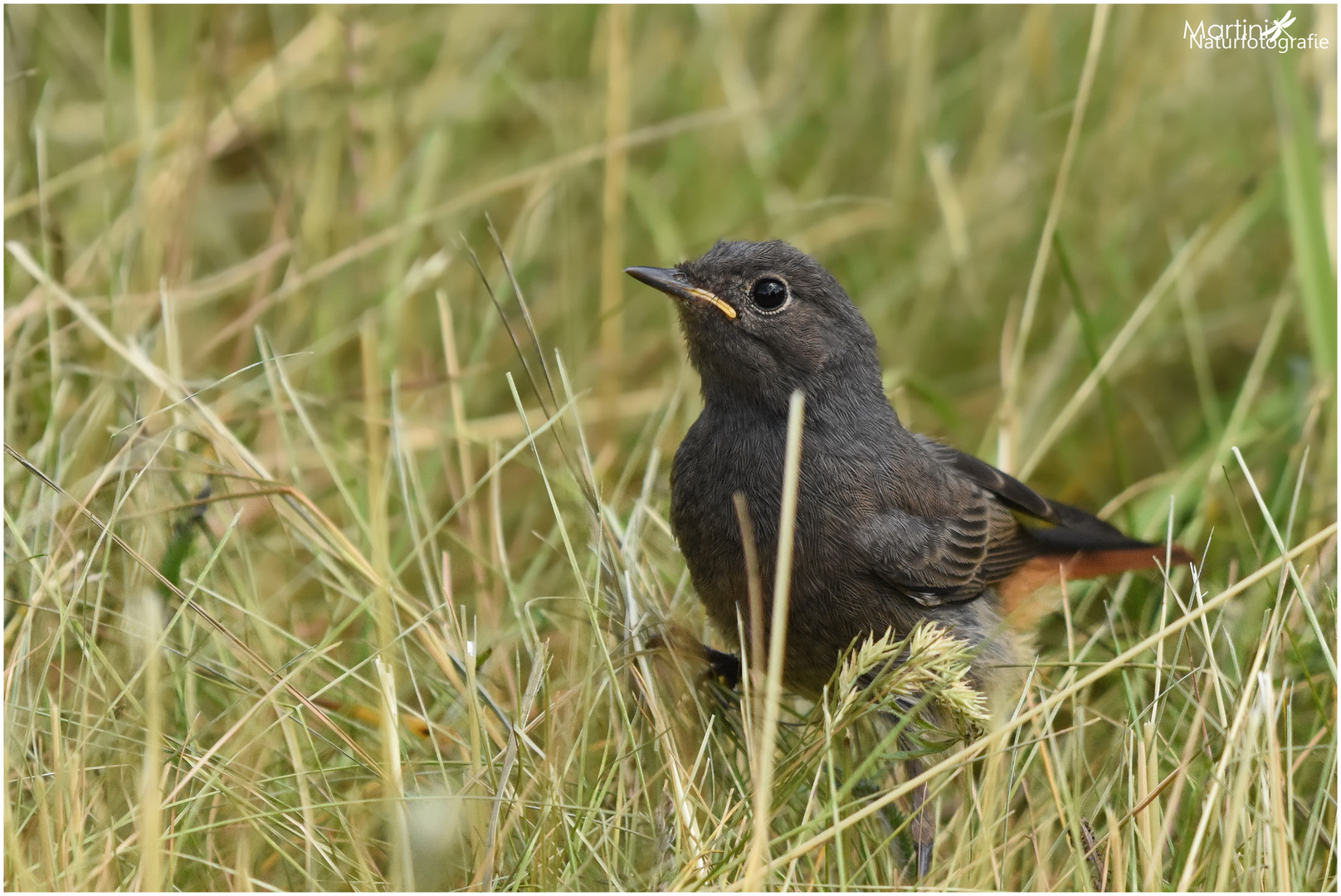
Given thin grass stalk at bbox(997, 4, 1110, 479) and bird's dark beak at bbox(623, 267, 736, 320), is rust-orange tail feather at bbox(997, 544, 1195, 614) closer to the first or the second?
thin grass stalk at bbox(997, 4, 1110, 479)

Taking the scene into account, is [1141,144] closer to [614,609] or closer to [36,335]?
[614,609]

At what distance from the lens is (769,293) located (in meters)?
3.44

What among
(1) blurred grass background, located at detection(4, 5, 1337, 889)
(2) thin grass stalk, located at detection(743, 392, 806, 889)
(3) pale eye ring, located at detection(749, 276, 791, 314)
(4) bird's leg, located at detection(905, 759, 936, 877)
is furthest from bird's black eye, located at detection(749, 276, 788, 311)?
(4) bird's leg, located at detection(905, 759, 936, 877)

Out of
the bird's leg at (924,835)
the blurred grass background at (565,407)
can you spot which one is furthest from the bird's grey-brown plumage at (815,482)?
the bird's leg at (924,835)

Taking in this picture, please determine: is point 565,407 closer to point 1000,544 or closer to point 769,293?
point 769,293

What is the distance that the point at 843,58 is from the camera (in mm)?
5969

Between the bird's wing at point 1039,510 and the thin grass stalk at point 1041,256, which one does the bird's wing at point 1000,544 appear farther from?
the thin grass stalk at point 1041,256

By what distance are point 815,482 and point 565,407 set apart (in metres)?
0.72

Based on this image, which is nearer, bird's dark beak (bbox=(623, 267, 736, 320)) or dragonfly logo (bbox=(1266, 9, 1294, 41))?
bird's dark beak (bbox=(623, 267, 736, 320))

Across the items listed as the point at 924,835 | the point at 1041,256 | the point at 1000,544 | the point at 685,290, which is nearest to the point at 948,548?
the point at 1000,544

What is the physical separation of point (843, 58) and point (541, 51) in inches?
57.7

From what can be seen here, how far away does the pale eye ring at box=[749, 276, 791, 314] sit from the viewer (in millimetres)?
3434

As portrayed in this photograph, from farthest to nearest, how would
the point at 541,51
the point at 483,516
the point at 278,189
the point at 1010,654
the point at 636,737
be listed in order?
the point at 541,51
the point at 278,189
the point at 483,516
the point at 1010,654
the point at 636,737

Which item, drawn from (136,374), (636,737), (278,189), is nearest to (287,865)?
(636,737)
